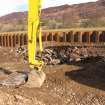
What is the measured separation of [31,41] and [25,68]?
4857 millimetres

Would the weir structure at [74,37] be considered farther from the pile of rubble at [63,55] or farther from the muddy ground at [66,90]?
the muddy ground at [66,90]

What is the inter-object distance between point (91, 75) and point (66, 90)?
2.58m

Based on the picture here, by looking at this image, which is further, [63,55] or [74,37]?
[74,37]

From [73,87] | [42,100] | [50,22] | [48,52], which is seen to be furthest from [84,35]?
[50,22]

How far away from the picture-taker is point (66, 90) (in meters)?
15.5

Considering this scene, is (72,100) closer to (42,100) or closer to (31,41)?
(42,100)

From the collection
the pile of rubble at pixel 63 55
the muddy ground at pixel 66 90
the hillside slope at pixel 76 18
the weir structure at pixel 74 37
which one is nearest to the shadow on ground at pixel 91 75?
the muddy ground at pixel 66 90

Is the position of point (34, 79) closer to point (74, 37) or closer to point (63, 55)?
point (63, 55)

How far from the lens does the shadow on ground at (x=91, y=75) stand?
16.3m

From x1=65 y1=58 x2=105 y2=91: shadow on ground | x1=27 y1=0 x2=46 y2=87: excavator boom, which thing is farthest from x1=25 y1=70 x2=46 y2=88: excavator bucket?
x1=65 y1=58 x2=105 y2=91: shadow on ground

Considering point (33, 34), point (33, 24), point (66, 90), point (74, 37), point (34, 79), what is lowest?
point (66, 90)

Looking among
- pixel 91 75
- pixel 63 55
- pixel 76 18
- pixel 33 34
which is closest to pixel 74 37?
pixel 63 55

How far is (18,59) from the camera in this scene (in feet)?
86.0

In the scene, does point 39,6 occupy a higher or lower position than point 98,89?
higher
